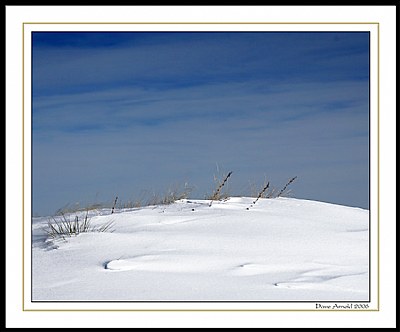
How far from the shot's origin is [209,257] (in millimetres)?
4398

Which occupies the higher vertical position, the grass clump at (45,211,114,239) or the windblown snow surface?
the grass clump at (45,211,114,239)

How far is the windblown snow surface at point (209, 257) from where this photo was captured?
397cm

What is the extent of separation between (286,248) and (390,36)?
55.1 inches

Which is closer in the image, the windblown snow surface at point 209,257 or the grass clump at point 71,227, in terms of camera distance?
the windblown snow surface at point 209,257

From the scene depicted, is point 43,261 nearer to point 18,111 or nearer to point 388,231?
point 18,111

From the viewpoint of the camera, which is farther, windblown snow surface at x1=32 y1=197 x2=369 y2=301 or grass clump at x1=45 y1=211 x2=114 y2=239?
grass clump at x1=45 y1=211 x2=114 y2=239

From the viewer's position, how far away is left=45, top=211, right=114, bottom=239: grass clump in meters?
5.10

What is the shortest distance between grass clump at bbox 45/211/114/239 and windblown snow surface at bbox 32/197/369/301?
0.06m

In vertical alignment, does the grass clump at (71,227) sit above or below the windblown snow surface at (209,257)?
above


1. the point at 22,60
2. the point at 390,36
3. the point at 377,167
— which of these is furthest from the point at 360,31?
the point at 22,60

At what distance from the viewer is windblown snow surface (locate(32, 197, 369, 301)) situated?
3.97 metres

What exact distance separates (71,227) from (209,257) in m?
1.23

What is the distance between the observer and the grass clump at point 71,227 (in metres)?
5.10

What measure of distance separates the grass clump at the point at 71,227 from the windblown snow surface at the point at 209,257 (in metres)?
0.06
